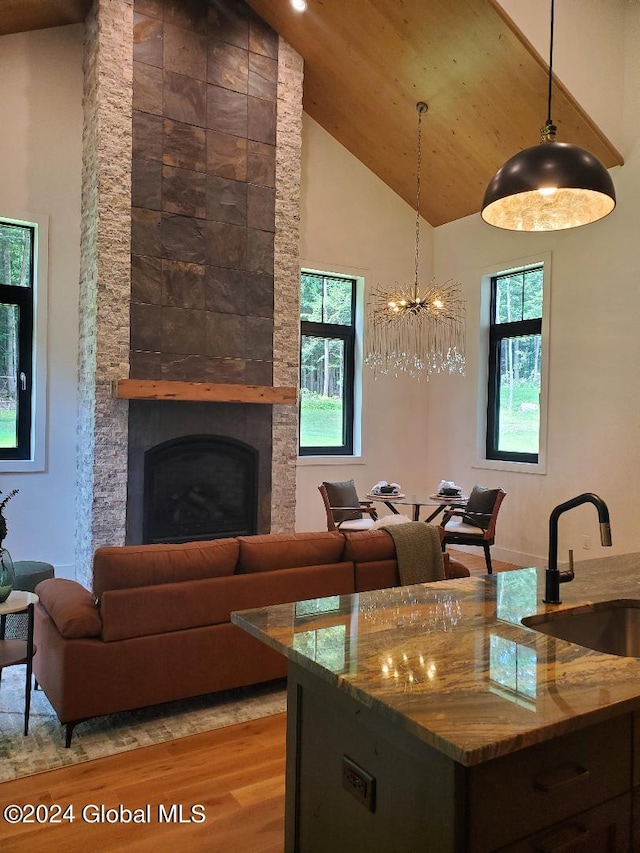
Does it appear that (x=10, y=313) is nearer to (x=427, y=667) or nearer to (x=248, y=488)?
(x=248, y=488)

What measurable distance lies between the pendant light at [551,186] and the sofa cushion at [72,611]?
93.1 inches

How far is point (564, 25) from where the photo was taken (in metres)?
5.04

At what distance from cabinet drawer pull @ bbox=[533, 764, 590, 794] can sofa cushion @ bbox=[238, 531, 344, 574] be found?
7.14 feet


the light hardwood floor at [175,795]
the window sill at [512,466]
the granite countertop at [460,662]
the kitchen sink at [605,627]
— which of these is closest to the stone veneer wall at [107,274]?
the light hardwood floor at [175,795]

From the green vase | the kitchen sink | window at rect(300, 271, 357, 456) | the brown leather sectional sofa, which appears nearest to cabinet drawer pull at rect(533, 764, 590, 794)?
the kitchen sink

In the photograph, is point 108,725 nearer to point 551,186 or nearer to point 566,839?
point 566,839

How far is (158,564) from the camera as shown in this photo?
3.03 meters

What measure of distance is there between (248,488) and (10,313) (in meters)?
2.58

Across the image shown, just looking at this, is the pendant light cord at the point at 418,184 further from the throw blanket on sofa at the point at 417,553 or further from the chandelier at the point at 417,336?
the throw blanket on sofa at the point at 417,553

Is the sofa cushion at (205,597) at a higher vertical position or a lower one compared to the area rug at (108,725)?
higher

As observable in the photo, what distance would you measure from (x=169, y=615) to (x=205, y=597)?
184 millimetres

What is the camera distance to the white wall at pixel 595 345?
536 centimetres

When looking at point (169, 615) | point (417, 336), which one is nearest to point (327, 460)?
point (417, 336)

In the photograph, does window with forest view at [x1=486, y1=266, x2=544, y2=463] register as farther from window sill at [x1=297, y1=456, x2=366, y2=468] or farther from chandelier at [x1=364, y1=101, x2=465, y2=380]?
window sill at [x1=297, y1=456, x2=366, y2=468]
